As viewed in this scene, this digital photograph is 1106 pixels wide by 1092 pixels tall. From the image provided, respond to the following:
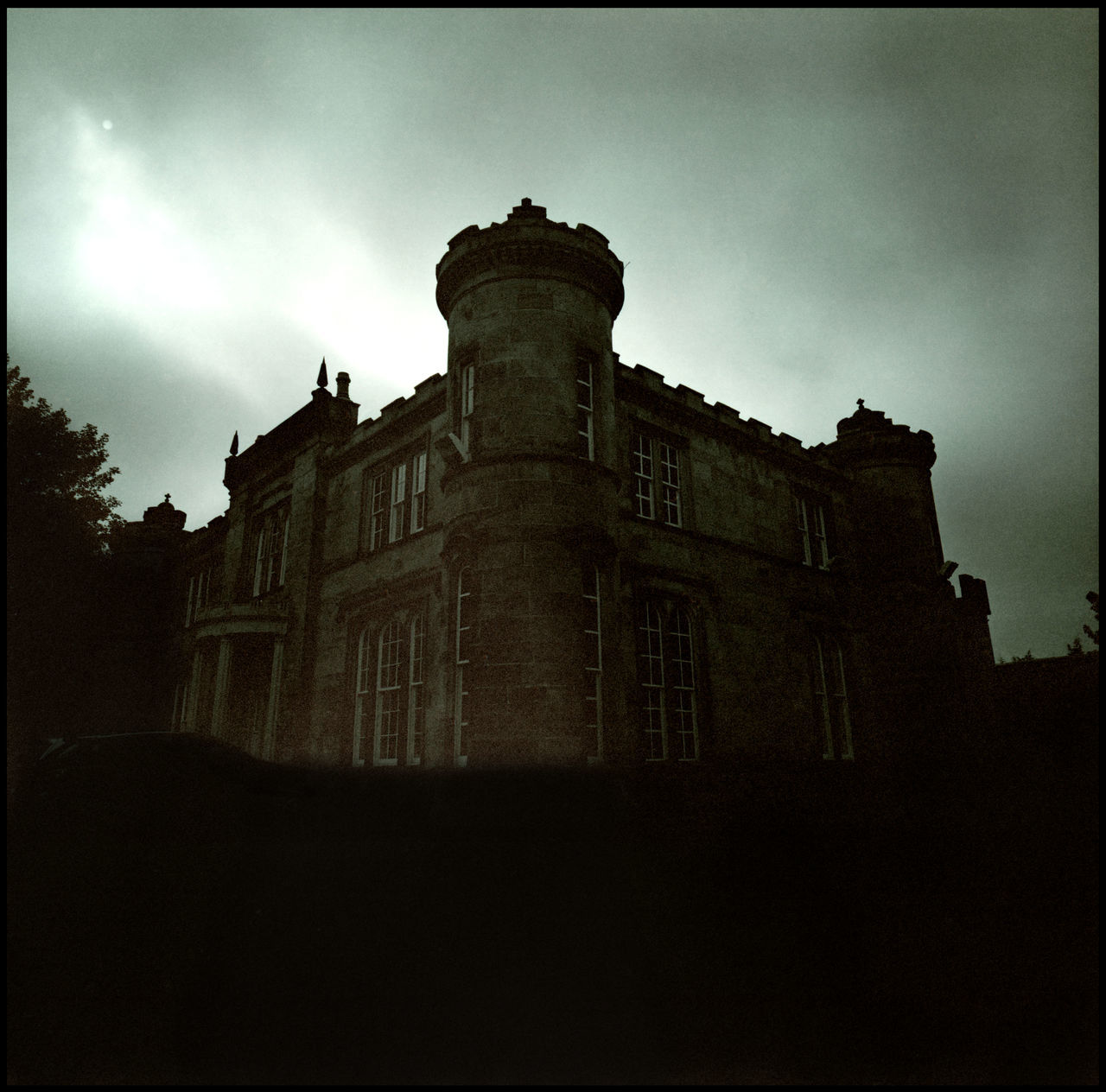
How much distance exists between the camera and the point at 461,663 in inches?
461

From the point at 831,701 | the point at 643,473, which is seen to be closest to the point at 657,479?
the point at 643,473

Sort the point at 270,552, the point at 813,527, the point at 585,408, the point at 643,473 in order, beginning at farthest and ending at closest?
the point at 270,552
the point at 813,527
the point at 643,473
the point at 585,408

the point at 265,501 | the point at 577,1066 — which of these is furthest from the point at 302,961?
the point at 265,501

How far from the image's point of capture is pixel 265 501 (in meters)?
21.8

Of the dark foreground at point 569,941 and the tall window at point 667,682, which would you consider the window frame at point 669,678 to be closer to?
the tall window at point 667,682

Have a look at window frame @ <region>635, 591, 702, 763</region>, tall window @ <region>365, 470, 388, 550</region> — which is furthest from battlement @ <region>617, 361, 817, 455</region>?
tall window @ <region>365, 470, 388, 550</region>

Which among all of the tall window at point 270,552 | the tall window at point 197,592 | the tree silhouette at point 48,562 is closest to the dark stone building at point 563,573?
the tall window at point 270,552

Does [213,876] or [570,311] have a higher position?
[570,311]

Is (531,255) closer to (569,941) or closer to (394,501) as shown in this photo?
(394,501)

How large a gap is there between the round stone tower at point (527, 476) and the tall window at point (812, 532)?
8039mm

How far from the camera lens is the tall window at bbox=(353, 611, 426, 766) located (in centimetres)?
1454

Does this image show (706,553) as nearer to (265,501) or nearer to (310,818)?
(310,818)

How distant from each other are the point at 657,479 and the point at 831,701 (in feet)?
25.1

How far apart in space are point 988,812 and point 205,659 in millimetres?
18641
